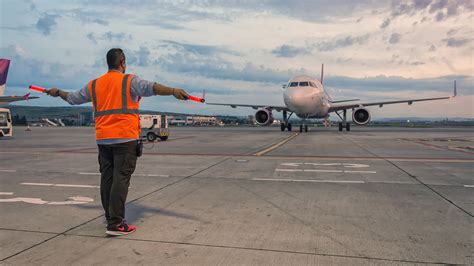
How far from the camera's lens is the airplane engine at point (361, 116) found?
31.8 meters

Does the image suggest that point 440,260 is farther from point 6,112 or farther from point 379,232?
point 6,112

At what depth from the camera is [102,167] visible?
4.32 m

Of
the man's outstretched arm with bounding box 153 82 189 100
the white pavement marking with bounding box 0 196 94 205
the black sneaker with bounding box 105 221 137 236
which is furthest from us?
the white pavement marking with bounding box 0 196 94 205

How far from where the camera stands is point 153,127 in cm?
2073

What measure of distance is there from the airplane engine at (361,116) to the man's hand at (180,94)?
2971cm

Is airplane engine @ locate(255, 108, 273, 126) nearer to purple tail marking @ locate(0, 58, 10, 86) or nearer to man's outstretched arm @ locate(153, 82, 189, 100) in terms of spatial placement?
purple tail marking @ locate(0, 58, 10, 86)

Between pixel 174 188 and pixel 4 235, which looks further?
pixel 174 188

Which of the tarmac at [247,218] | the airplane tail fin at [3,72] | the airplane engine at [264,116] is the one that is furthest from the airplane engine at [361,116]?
the airplane tail fin at [3,72]

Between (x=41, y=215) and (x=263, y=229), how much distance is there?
9.33 ft

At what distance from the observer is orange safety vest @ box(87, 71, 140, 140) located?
4148 millimetres

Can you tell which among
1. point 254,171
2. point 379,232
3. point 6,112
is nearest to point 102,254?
point 379,232

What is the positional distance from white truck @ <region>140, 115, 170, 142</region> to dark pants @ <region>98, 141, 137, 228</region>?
1644cm

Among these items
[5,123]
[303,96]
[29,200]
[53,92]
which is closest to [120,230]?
[53,92]

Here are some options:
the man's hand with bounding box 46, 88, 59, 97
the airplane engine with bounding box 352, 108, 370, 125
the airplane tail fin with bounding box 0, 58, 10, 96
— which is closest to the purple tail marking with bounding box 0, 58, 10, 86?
the airplane tail fin with bounding box 0, 58, 10, 96
